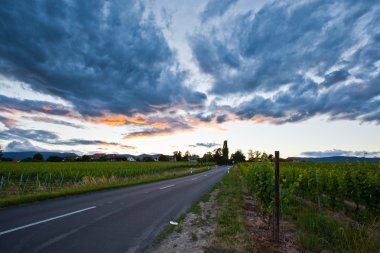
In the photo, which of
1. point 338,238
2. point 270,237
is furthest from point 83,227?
point 338,238

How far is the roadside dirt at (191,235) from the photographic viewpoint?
558 cm

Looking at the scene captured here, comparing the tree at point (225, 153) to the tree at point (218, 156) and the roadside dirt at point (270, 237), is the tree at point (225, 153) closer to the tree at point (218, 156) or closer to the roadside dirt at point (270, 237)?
the tree at point (218, 156)

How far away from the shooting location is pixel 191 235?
670 cm

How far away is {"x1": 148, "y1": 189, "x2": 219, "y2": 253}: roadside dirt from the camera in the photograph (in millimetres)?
5582

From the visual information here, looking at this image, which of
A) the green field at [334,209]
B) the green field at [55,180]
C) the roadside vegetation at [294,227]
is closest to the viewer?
the roadside vegetation at [294,227]

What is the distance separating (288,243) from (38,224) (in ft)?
22.8

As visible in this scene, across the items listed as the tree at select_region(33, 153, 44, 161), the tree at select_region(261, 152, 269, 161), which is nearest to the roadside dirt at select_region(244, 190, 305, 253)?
the tree at select_region(261, 152, 269, 161)

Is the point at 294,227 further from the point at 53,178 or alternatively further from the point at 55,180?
the point at 53,178

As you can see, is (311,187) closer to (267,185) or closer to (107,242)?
(267,185)

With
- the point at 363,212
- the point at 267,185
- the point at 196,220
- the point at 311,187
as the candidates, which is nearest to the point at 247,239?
the point at 267,185

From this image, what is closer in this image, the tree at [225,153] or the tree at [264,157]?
the tree at [264,157]

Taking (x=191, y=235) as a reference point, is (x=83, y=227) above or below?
above

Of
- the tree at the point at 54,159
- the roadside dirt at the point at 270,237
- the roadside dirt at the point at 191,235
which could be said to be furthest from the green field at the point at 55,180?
the tree at the point at 54,159

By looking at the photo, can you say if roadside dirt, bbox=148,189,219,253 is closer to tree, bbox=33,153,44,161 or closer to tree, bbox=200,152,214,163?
tree, bbox=33,153,44,161
